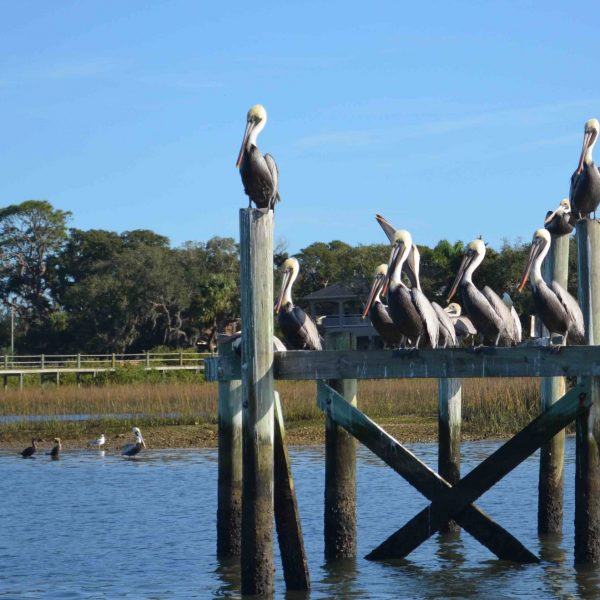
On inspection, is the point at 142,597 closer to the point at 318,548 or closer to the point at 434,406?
the point at 318,548

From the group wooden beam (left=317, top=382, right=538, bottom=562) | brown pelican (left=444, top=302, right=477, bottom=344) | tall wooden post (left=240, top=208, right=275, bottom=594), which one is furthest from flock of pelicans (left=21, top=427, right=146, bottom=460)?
tall wooden post (left=240, top=208, right=275, bottom=594)

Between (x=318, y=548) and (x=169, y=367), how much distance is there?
3680 cm

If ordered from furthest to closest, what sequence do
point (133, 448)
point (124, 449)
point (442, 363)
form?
point (124, 449) → point (133, 448) → point (442, 363)

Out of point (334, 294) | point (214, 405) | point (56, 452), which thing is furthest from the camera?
point (334, 294)

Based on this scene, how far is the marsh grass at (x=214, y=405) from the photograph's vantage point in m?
25.3

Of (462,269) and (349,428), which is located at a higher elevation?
(462,269)

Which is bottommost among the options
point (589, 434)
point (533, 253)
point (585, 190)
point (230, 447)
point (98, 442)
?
point (98, 442)

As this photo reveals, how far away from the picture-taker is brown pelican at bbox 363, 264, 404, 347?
1324 cm

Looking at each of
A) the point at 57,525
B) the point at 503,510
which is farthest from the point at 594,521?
the point at 57,525

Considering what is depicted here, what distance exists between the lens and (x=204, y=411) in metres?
31.5

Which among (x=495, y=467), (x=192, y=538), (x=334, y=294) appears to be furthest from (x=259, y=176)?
(x=334, y=294)

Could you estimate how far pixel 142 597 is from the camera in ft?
40.7

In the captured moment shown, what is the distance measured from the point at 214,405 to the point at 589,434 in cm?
2161

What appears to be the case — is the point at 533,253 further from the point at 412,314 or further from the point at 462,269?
the point at 412,314
